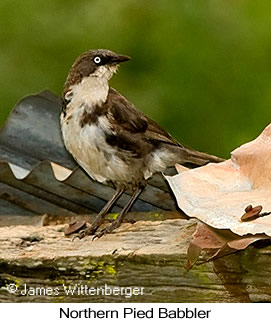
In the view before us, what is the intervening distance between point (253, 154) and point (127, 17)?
1.31ft

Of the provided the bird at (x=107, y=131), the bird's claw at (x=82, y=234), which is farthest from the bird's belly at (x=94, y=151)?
the bird's claw at (x=82, y=234)

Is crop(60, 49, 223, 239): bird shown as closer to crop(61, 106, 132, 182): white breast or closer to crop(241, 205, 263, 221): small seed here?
crop(61, 106, 132, 182): white breast

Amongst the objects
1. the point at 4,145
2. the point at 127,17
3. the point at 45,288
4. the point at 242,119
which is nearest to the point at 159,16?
the point at 127,17

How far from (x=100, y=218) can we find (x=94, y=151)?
0.34ft

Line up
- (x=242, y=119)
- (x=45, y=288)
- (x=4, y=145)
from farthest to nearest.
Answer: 1. (x=4, y=145)
2. (x=242, y=119)
3. (x=45, y=288)

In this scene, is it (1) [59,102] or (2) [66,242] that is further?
(1) [59,102]

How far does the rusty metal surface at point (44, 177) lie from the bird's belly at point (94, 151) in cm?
14

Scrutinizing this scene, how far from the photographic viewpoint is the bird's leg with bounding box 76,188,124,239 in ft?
4.87

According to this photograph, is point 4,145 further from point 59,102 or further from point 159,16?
point 159,16

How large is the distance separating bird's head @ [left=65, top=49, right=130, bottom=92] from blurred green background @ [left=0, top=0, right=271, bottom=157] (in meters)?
0.14

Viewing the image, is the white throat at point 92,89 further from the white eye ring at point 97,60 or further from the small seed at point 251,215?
the small seed at point 251,215

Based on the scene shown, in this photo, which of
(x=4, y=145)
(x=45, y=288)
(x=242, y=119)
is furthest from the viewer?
(x=4, y=145)

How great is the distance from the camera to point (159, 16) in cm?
171

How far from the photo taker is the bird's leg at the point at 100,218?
148 cm
